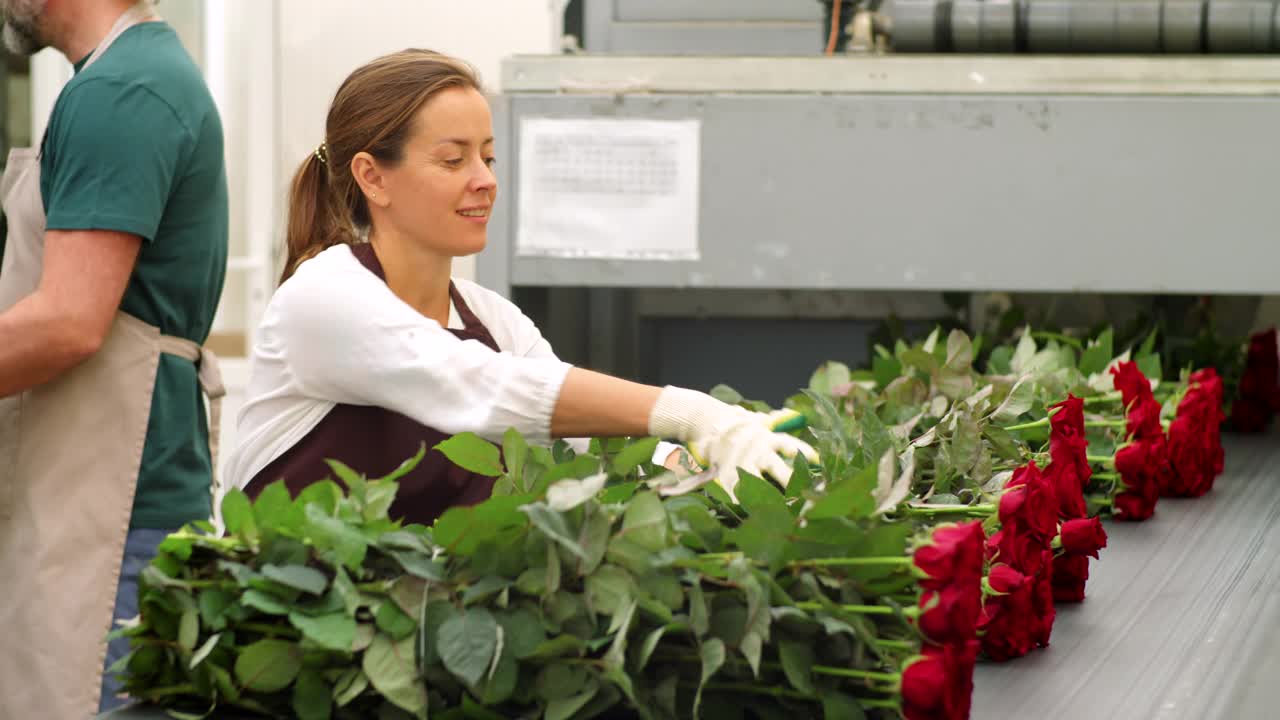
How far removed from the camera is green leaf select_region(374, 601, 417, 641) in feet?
2.17

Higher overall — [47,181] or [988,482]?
[47,181]

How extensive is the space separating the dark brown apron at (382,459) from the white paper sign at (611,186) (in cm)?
70

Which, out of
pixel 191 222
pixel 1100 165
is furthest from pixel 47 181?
pixel 1100 165

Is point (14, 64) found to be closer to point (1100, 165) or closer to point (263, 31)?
point (263, 31)

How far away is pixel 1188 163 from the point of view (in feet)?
5.73

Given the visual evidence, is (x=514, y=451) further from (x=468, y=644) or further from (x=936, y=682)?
(x=936, y=682)

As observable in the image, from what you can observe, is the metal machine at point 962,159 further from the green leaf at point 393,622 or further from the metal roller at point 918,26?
the green leaf at point 393,622

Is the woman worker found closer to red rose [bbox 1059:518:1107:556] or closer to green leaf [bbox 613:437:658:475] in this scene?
green leaf [bbox 613:437:658:475]

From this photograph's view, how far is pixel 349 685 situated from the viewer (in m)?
0.67

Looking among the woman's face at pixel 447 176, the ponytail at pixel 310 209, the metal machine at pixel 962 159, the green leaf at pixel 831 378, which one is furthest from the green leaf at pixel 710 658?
the metal machine at pixel 962 159

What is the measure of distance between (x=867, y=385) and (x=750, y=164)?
42 cm

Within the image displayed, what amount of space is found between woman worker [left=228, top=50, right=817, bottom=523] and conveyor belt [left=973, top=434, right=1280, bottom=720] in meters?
0.20

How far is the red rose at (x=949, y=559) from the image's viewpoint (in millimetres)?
651

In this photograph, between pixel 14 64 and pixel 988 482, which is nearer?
pixel 988 482
